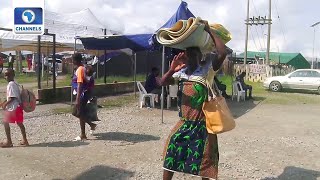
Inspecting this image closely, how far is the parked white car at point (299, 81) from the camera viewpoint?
21.7 meters

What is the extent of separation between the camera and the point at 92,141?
24.8 feet

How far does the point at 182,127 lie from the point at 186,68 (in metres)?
0.60

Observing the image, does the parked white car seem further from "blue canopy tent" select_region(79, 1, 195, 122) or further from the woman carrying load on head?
Answer: the woman carrying load on head

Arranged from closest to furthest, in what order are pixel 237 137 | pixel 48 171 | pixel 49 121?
pixel 48 171, pixel 237 137, pixel 49 121

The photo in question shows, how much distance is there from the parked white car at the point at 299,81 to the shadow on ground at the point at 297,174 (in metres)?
16.7

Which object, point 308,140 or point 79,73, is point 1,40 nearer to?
point 79,73

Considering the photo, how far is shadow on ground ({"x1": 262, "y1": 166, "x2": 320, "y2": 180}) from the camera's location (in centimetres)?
566

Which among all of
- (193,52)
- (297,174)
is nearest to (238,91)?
(297,174)

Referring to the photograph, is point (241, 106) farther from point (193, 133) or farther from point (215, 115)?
point (215, 115)

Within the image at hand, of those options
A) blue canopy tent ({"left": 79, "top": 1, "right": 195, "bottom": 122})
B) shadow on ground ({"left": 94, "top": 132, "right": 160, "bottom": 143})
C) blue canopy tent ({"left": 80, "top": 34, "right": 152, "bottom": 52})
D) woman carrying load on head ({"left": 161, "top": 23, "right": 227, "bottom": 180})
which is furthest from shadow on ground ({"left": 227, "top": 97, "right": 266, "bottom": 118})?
woman carrying load on head ({"left": 161, "top": 23, "right": 227, "bottom": 180})

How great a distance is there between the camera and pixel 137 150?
22.7ft

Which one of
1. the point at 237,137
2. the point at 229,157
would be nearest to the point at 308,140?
the point at 237,137

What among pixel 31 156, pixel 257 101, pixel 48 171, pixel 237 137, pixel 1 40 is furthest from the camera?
pixel 1 40

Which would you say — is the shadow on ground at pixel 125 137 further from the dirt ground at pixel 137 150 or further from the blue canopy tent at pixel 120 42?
the blue canopy tent at pixel 120 42
